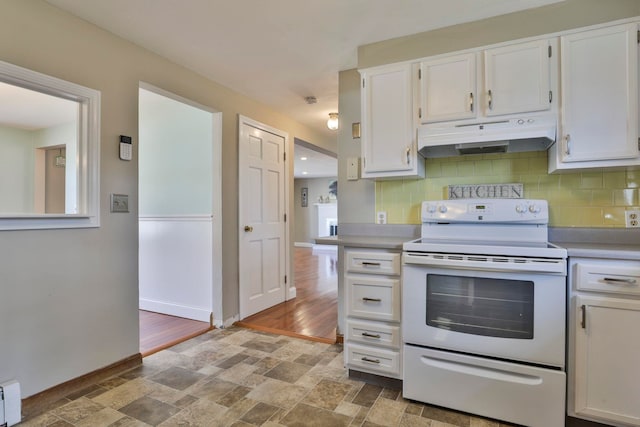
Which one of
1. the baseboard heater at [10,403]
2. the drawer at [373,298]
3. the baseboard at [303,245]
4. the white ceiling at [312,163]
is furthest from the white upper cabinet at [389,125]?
the baseboard at [303,245]

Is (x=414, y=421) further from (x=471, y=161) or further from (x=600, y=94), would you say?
(x=600, y=94)

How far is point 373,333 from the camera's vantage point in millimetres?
2012

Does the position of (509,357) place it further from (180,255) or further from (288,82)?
(180,255)

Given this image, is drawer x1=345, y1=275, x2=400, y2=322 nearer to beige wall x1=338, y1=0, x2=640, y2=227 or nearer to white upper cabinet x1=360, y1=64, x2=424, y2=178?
beige wall x1=338, y1=0, x2=640, y2=227

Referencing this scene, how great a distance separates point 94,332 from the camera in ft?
6.88

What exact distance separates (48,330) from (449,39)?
306 centimetres

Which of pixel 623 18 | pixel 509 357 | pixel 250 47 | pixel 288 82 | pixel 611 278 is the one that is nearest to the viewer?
pixel 611 278

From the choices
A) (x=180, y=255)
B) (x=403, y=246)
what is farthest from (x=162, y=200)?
(x=403, y=246)

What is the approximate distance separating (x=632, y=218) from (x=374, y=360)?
172 cm

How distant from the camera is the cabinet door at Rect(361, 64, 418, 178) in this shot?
2.21 metres

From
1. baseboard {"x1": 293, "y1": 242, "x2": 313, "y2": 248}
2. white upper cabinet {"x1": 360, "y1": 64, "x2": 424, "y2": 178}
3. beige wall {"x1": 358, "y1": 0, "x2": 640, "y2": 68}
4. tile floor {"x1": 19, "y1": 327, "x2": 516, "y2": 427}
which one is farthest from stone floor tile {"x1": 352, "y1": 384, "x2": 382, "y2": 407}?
baseboard {"x1": 293, "y1": 242, "x2": 313, "y2": 248}

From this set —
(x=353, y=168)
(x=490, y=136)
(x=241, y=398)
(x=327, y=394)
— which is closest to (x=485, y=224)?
(x=490, y=136)

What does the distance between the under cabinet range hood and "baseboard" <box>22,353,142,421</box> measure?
248 centimetres

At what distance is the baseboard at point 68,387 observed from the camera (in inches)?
69.8
